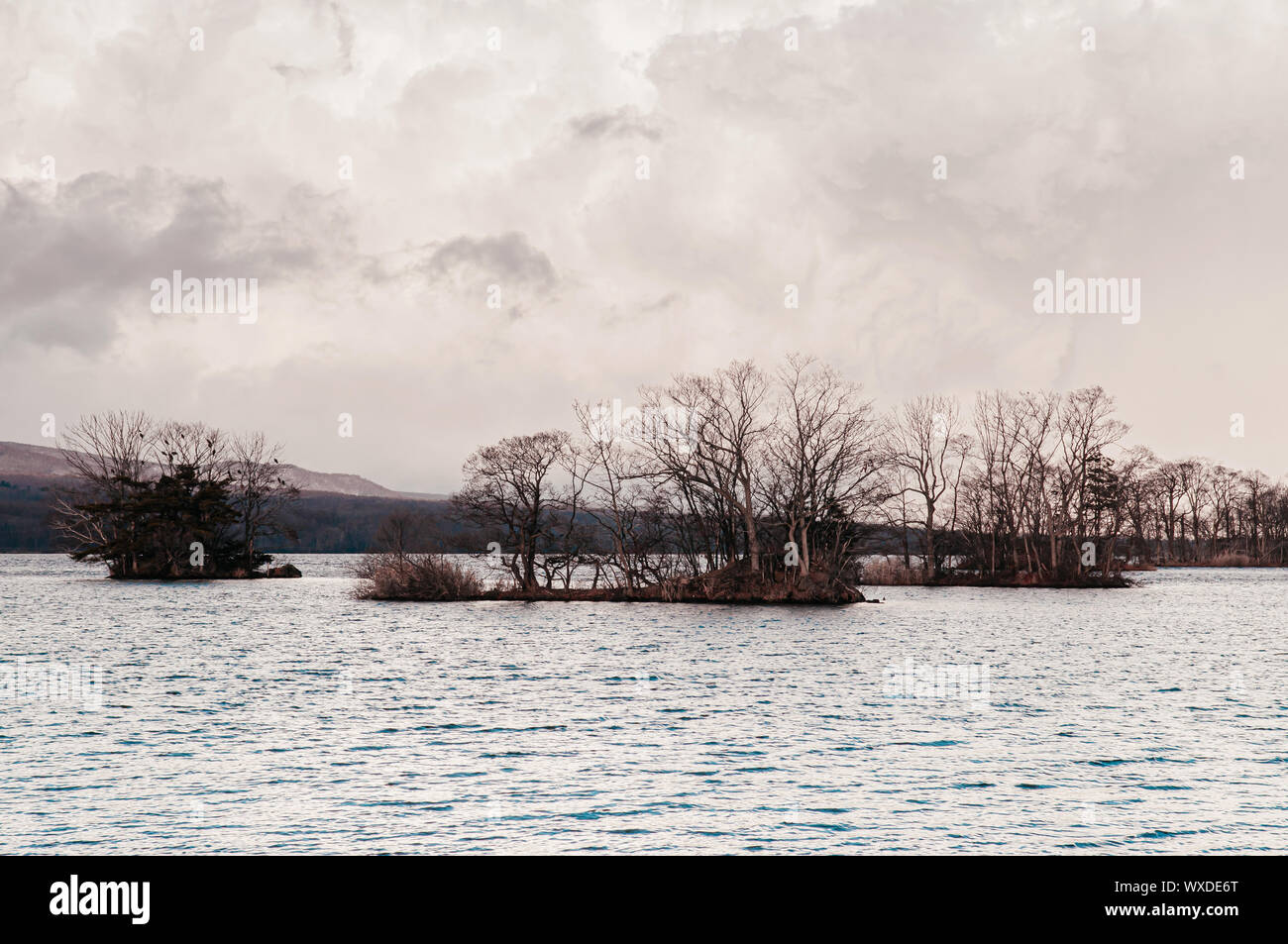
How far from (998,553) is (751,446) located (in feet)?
149

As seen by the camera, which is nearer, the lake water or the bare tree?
the lake water

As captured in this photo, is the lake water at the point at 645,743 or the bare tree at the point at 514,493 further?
the bare tree at the point at 514,493

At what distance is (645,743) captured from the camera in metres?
21.3

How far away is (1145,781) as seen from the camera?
17.7 meters

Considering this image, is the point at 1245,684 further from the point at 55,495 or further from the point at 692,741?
the point at 55,495

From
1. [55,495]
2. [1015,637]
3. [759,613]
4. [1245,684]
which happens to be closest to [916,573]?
[759,613]

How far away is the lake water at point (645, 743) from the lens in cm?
1453

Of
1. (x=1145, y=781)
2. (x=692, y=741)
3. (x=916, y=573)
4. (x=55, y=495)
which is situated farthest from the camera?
(x=55, y=495)

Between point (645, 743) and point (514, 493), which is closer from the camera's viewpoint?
point (645, 743)

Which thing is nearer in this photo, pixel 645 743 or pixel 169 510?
pixel 645 743

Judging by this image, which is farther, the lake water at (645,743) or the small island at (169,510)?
the small island at (169,510)

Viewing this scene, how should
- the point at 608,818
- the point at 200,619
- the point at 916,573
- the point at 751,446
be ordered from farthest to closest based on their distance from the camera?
the point at 916,573 < the point at 751,446 < the point at 200,619 < the point at 608,818

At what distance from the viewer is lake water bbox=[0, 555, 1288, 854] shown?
1453 cm
